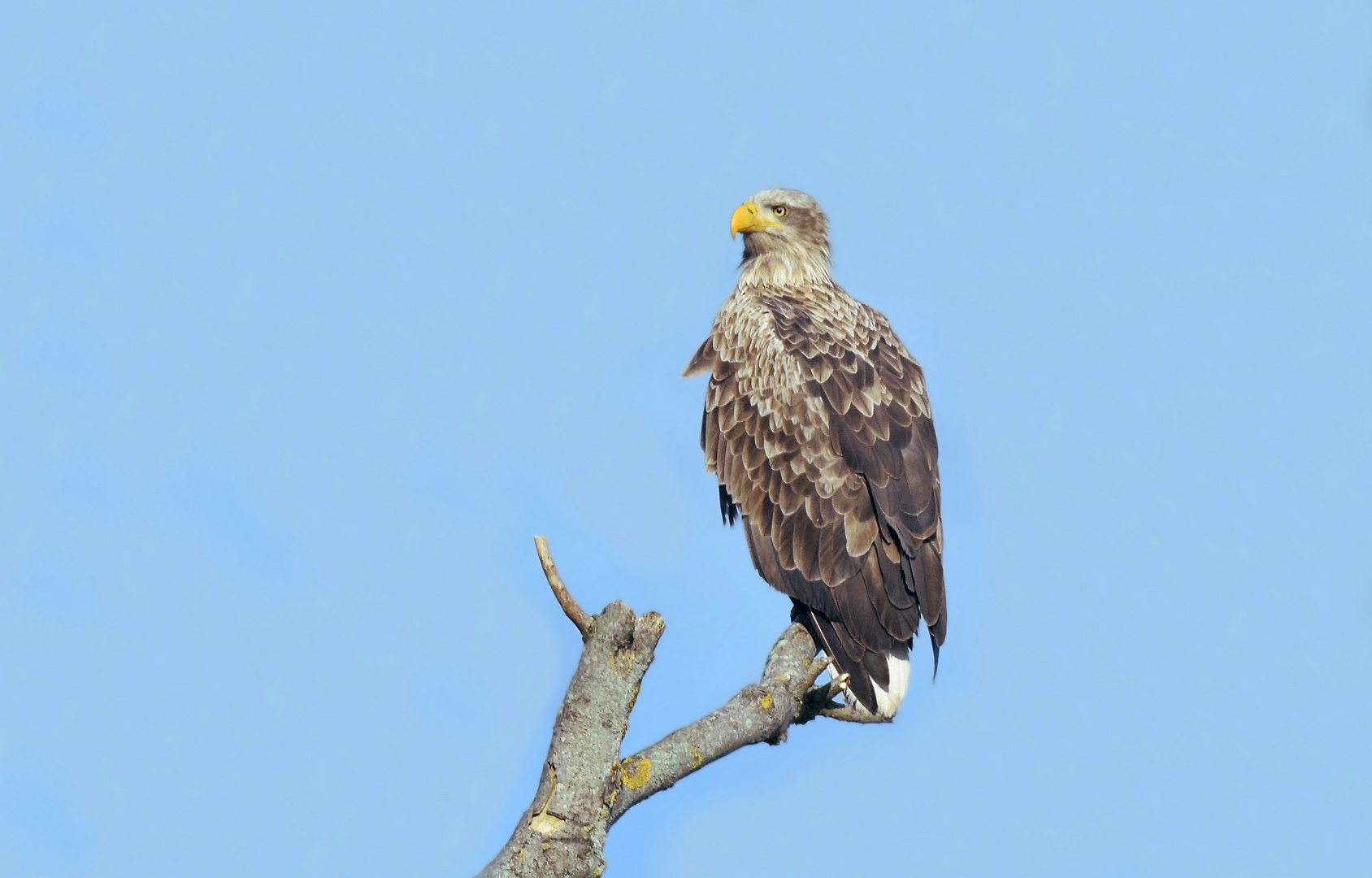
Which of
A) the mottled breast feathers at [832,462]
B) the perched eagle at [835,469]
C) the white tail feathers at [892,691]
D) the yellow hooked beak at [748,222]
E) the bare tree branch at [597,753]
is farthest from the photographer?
the yellow hooked beak at [748,222]

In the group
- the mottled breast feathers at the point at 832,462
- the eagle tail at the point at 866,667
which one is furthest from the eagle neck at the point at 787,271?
the eagle tail at the point at 866,667

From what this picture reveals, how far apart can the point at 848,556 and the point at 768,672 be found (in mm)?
1044

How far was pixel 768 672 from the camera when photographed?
6.82m

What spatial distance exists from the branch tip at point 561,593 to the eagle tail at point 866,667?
219cm

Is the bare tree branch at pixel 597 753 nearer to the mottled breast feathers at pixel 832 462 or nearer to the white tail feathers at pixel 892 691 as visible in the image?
the white tail feathers at pixel 892 691

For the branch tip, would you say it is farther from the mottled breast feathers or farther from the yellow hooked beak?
the yellow hooked beak

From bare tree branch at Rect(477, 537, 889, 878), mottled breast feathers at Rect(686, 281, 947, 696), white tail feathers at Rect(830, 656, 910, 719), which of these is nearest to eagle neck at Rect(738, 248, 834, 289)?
mottled breast feathers at Rect(686, 281, 947, 696)

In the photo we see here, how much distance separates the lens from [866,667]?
23.4 ft

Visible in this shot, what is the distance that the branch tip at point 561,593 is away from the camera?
515cm

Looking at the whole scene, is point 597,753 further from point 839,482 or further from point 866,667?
point 839,482

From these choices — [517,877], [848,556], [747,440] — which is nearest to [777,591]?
[848,556]

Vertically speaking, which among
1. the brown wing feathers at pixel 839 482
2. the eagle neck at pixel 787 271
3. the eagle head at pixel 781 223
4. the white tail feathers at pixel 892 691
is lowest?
the white tail feathers at pixel 892 691

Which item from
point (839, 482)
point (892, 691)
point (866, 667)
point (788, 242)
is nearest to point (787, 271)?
point (788, 242)

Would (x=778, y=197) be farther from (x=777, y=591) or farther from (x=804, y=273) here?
(x=777, y=591)
